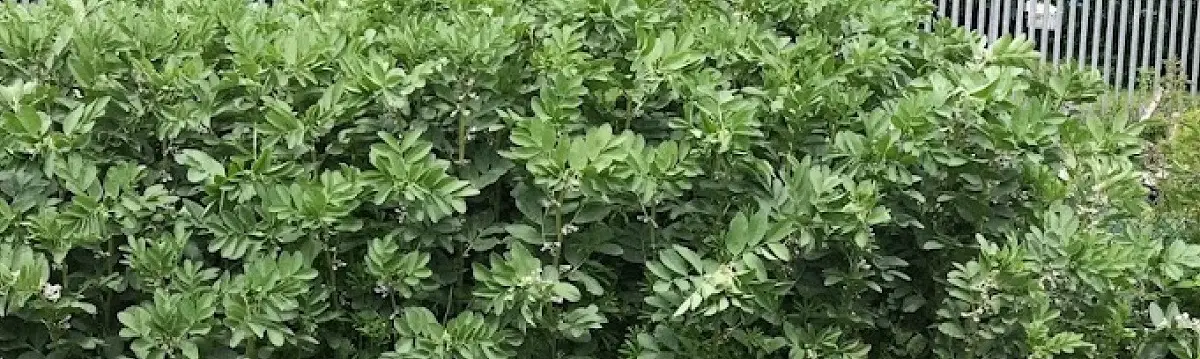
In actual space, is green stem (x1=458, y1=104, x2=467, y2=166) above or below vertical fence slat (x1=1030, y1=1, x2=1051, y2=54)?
above

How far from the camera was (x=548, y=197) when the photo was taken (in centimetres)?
221

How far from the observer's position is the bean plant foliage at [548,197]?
2174mm

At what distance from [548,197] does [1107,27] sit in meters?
10.5

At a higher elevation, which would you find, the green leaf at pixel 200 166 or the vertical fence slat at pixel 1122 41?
the green leaf at pixel 200 166

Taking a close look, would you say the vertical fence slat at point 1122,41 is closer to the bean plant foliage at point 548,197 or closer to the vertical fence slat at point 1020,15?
the vertical fence slat at point 1020,15

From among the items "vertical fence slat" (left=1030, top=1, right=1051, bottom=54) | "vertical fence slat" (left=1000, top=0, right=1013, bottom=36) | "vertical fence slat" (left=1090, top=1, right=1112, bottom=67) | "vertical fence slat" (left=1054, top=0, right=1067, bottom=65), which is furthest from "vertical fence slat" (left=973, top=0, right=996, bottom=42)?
"vertical fence slat" (left=1090, top=1, right=1112, bottom=67)

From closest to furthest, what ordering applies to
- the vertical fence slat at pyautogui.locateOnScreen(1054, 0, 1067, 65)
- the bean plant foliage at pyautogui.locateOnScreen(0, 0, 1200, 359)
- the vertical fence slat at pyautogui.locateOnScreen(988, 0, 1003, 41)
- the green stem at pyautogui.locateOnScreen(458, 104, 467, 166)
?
the bean plant foliage at pyautogui.locateOnScreen(0, 0, 1200, 359) → the green stem at pyautogui.locateOnScreen(458, 104, 467, 166) → the vertical fence slat at pyautogui.locateOnScreen(988, 0, 1003, 41) → the vertical fence slat at pyautogui.locateOnScreen(1054, 0, 1067, 65)

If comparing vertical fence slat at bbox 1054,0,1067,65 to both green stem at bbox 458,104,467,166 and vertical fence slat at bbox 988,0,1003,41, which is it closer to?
vertical fence slat at bbox 988,0,1003,41

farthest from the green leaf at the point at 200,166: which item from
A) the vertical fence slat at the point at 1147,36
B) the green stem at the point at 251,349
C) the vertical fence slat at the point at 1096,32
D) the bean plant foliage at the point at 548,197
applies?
the vertical fence slat at the point at 1147,36

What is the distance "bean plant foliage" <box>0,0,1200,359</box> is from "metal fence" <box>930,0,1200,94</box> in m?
9.21

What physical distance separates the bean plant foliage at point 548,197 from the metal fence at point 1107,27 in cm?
921

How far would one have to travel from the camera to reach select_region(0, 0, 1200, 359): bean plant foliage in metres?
2.17

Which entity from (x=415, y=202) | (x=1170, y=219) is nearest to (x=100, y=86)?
(x=415, y=202)

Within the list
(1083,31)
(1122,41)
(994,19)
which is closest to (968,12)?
(994,19)
